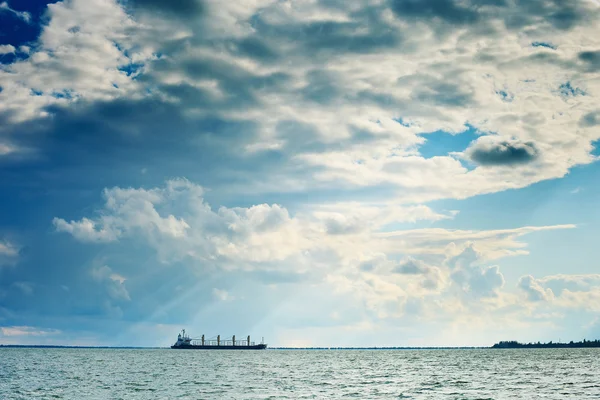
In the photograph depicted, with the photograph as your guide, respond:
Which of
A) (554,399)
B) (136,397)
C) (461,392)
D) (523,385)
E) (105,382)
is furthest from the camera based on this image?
(105,382)

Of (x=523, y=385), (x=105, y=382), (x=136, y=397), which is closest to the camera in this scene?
(x=136, y=397)

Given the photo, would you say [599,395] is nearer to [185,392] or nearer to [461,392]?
[461,392]

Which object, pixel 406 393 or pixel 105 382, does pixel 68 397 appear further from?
pixel 406 393

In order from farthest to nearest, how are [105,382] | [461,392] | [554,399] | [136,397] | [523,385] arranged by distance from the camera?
[105,382]
[523,385]
[461,392]
[136,397]
[554,399]

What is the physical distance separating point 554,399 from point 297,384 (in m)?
42.2

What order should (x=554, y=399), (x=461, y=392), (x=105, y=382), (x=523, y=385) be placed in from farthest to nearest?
(x=105, y=382) → (x=523, y=385) → (x=461, y=392) → (x=554, y=399)

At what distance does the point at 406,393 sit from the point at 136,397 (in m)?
36.4

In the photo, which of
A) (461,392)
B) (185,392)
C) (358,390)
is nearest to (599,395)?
(461,392)

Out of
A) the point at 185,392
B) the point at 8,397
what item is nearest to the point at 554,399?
the point at 185,392

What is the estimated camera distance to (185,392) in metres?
84.1

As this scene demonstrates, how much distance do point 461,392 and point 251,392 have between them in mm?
29695

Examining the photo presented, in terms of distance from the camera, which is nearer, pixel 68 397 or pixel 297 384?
pixel 68 397

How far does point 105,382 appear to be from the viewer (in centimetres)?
10431

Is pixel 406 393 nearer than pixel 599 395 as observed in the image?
No
